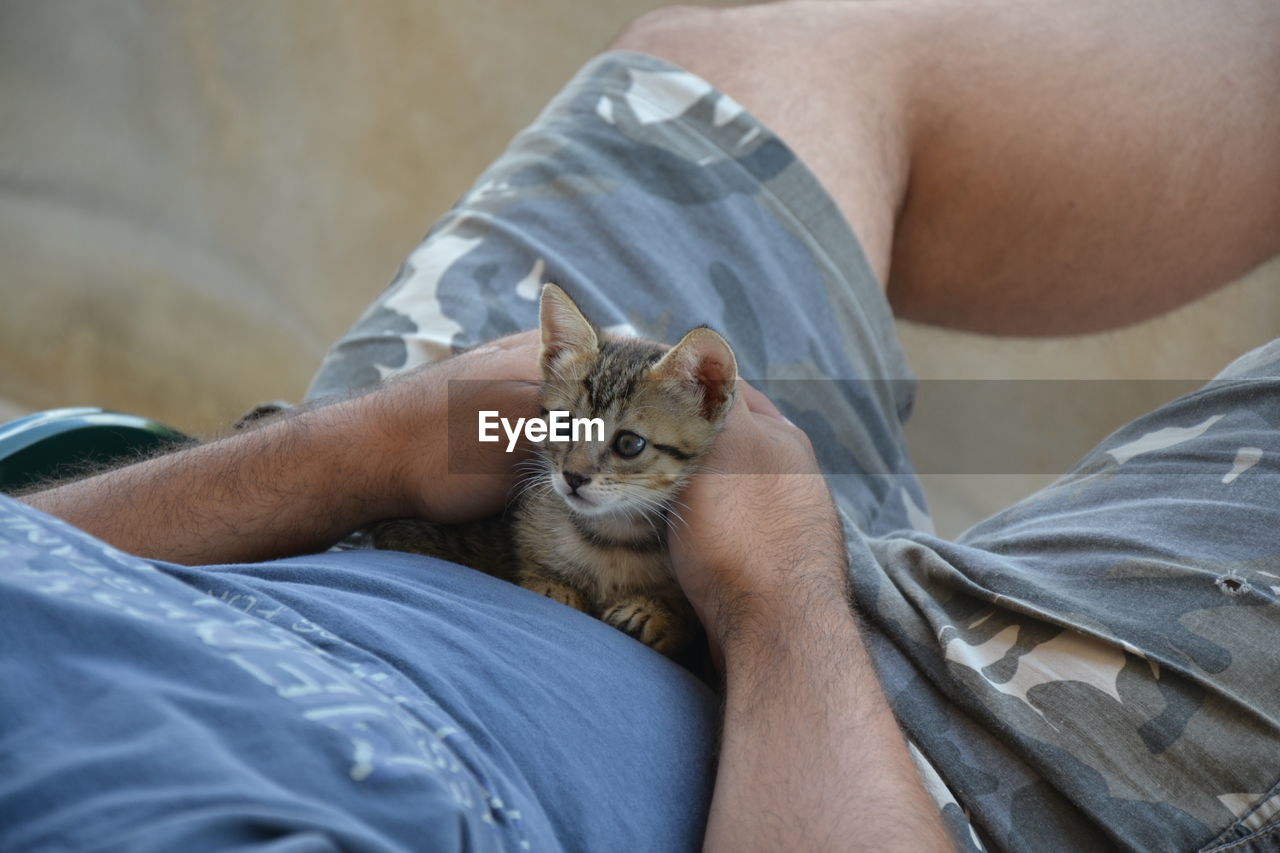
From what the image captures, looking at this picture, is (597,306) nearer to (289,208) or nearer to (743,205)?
(743,205)

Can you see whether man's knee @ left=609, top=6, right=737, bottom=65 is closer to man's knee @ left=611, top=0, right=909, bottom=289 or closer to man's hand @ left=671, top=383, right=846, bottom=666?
man's knee @ left=611, top=0, right=909, bottom=289

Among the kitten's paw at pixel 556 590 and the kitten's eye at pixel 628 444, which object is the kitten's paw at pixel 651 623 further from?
the kitten's eye at pixel 628 444

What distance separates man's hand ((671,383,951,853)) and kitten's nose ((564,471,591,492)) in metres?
0.11

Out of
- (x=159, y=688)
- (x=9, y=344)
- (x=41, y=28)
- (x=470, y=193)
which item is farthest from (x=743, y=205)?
(x=41, y=28)

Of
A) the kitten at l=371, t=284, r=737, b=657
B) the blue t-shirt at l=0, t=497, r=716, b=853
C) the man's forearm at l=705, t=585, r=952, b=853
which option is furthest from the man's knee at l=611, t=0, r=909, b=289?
the blue t-shirt at l=0, t=497, r=716, b=853

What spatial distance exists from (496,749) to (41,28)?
302 centimetres

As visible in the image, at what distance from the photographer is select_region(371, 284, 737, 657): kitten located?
3.22 feet

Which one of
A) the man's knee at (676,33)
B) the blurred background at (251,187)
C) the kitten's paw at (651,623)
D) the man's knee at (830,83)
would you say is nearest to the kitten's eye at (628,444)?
the kitten's paw at (651,623)

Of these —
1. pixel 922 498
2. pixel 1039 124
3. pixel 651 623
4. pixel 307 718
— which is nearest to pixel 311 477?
pixel 651 623

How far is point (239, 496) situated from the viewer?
3.21 feet

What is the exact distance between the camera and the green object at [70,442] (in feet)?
3.50

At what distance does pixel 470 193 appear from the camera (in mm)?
1384

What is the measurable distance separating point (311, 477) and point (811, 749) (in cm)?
55

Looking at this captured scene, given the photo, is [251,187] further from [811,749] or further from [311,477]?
[811,749]
